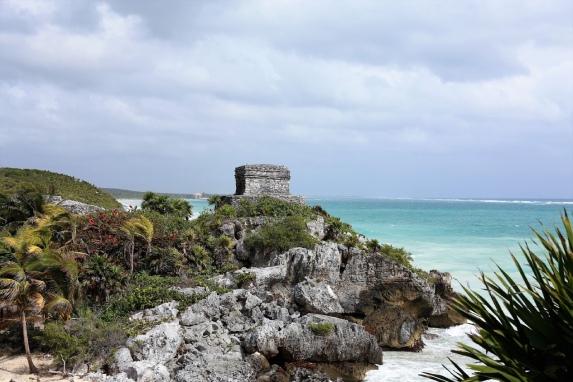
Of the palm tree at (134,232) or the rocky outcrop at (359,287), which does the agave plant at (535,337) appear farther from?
the palm tree at (134,232)

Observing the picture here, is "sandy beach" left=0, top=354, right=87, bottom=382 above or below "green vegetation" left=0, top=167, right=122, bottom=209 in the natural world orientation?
below

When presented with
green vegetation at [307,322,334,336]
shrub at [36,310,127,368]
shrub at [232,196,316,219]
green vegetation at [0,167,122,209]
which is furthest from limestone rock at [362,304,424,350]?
green vegetation at [0,167,122,209]

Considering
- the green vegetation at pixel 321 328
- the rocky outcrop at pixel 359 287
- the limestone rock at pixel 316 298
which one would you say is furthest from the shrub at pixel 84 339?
the limestone rock at pixel 316 298

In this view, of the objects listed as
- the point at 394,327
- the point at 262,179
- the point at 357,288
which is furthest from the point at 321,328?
the point at 262,179

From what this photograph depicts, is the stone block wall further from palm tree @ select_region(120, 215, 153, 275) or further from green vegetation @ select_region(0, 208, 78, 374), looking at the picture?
green vegetation @ select_region(0, 208, 78, 374)

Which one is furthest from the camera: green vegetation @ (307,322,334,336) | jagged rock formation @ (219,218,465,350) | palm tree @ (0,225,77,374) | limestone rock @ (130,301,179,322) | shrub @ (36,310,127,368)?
jagged rock formation @ (219,218,465,350)

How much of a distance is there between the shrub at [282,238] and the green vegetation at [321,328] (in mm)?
5005

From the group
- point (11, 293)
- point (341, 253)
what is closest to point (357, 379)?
point (341, 253)

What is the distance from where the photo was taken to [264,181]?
78.9 feet

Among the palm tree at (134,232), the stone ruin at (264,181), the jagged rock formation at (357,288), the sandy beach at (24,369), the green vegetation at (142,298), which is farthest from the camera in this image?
the stone ruin at (264,181)

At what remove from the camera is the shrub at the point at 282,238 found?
17.9m

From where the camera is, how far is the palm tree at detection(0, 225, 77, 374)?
33.4 ft

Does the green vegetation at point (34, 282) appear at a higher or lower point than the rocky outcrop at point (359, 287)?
higher

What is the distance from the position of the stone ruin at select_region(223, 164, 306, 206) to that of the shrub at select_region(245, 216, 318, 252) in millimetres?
5043
